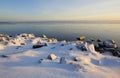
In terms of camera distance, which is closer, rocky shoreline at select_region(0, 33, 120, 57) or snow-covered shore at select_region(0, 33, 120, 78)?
snow-covered shore at select_region(0, 33, 120, 78)

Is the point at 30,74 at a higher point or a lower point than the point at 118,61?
higher

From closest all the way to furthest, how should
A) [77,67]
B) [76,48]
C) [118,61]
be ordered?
[77,67] < [118,61] < [76,48]

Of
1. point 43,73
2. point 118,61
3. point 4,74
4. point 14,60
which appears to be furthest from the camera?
point 118,61

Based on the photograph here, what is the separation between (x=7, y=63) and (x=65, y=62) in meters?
6.05

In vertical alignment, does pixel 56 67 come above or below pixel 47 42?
above

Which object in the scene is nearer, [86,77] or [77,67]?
[86,77]

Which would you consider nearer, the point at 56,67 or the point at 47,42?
the point at 56,67

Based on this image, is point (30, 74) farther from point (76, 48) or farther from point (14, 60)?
point (76, 48)

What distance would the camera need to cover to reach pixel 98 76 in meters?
15.1

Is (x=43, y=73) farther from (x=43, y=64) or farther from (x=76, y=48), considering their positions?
(x=76, y=48)

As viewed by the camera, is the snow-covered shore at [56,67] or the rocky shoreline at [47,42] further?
the rocky shoreline at [47,42]

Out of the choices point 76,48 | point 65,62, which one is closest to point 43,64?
point 65,62

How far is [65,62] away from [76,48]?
10.2 m

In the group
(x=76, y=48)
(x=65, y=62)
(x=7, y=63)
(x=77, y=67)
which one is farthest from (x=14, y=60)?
(x=76, y=48)
